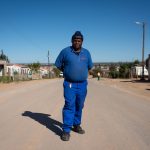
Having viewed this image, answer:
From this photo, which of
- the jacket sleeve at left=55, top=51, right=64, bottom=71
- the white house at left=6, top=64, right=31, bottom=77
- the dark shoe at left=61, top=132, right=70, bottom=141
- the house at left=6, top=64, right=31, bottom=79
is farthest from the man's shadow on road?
the white house at left=6, top=64, right=31, bottom=77

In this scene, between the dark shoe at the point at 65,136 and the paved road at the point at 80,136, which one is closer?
the paved road at the point at 80,136

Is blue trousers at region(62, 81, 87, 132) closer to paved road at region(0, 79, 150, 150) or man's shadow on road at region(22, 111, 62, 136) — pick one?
paved road at region(0, 79, 150, 150)

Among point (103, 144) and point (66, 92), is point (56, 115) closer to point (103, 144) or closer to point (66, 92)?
point (66, 92)

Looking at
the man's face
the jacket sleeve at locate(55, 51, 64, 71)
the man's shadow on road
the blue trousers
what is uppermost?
the man's face

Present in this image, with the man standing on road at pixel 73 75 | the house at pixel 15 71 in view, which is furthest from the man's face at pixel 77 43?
the house at pixel 15 71

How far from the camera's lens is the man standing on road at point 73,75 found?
671cm

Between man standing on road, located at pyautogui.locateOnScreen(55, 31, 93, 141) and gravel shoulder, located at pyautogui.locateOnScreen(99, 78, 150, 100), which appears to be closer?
man standing on road, located at pyautogui.locateOnScreen(55, 31, 93, 141)

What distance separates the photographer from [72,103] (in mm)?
6730

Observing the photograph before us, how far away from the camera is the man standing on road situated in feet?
22.0

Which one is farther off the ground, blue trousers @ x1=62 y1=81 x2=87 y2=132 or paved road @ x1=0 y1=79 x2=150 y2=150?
blue trousers @ x1=62 y1=81 x2=87 y2=132

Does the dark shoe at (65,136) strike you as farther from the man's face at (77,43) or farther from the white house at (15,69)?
the white house at (15,69)

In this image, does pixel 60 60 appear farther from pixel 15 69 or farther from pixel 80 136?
pixel 15 69

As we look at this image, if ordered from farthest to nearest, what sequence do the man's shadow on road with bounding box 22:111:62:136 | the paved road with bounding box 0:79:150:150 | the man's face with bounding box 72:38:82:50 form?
the man's shadow on road with bounding box 22:111:62:136 < the man's face with bounding box 72:38:82:50 < the paved road with bounding box 0:79:150:150

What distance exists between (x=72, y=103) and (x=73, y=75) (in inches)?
20.5
